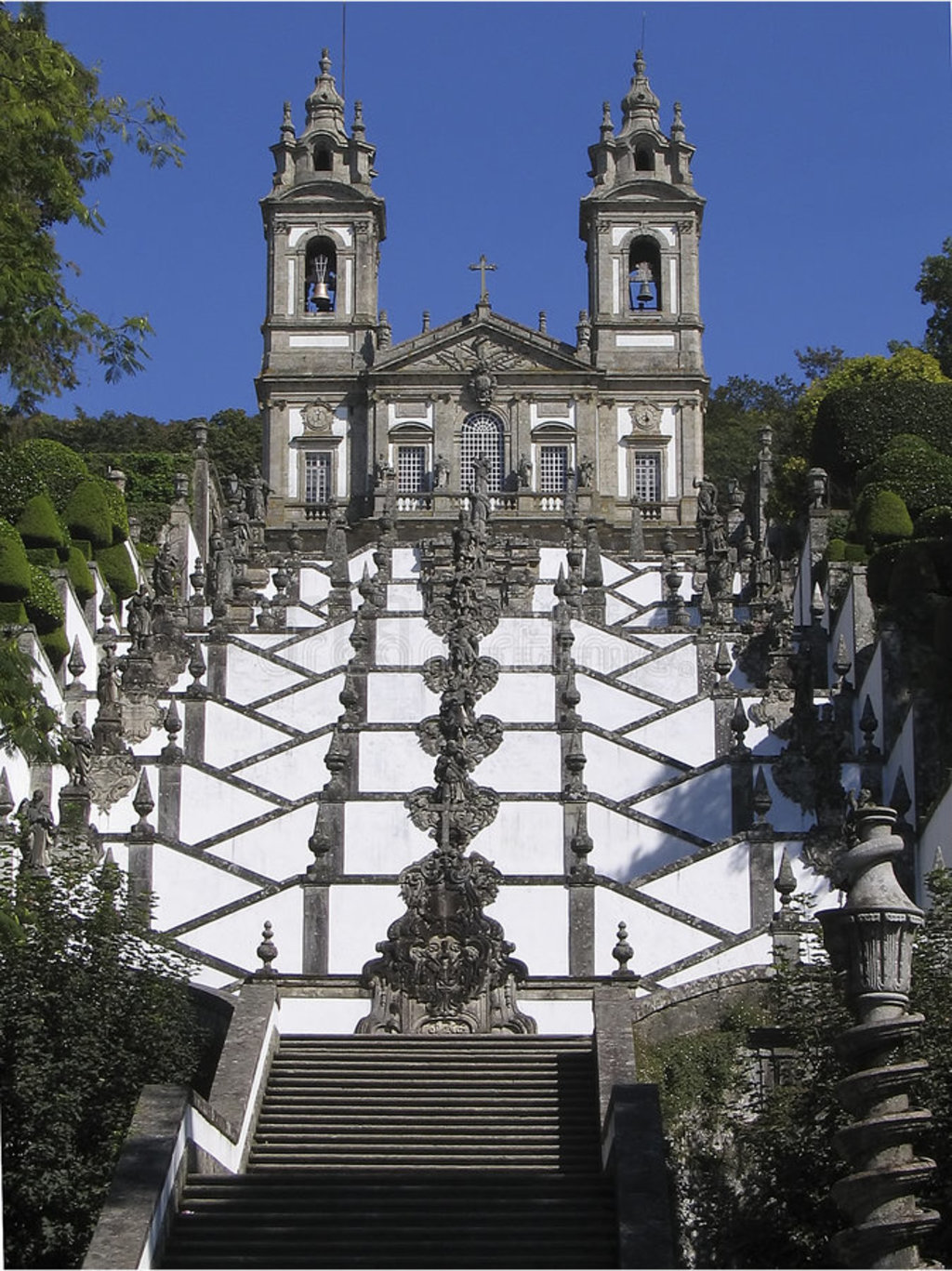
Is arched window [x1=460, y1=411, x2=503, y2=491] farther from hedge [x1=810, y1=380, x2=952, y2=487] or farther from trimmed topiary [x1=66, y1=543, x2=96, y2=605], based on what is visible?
trimmed topiary [x1=66, y1=543, x2=96, y2=605]

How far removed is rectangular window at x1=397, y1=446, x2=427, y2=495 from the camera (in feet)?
206

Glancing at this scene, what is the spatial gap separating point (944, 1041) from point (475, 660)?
18.9 m

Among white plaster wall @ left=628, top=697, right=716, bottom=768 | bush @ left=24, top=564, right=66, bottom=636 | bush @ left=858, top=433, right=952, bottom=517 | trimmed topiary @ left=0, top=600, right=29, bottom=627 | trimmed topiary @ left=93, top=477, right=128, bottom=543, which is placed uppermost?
trimmed topiary @ left=93, top=477, right=128, bottom=543

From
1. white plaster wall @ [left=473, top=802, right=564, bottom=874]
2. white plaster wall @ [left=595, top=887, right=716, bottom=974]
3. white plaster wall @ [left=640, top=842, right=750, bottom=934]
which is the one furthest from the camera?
white plaster wall @ [left=473, top=802, right=564, bottom=874]

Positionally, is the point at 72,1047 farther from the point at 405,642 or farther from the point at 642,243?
the point at 642,243

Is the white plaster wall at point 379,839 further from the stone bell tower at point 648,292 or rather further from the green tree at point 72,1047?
the stone bell tower at point 648,292

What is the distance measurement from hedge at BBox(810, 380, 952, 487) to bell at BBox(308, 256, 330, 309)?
16.7 meters

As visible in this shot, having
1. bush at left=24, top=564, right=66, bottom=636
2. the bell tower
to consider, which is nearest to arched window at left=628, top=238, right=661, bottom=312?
the bell tower

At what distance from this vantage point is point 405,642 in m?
42.3

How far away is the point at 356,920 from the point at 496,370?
118ft

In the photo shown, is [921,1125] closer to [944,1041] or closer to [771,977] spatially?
[944,1041]

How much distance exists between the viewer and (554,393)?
63.2 metres

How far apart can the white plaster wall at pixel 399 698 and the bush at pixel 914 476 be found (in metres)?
11.5

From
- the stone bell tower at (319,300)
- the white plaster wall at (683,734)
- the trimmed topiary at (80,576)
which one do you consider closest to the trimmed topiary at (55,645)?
the trimmed topiary at (80,576)
